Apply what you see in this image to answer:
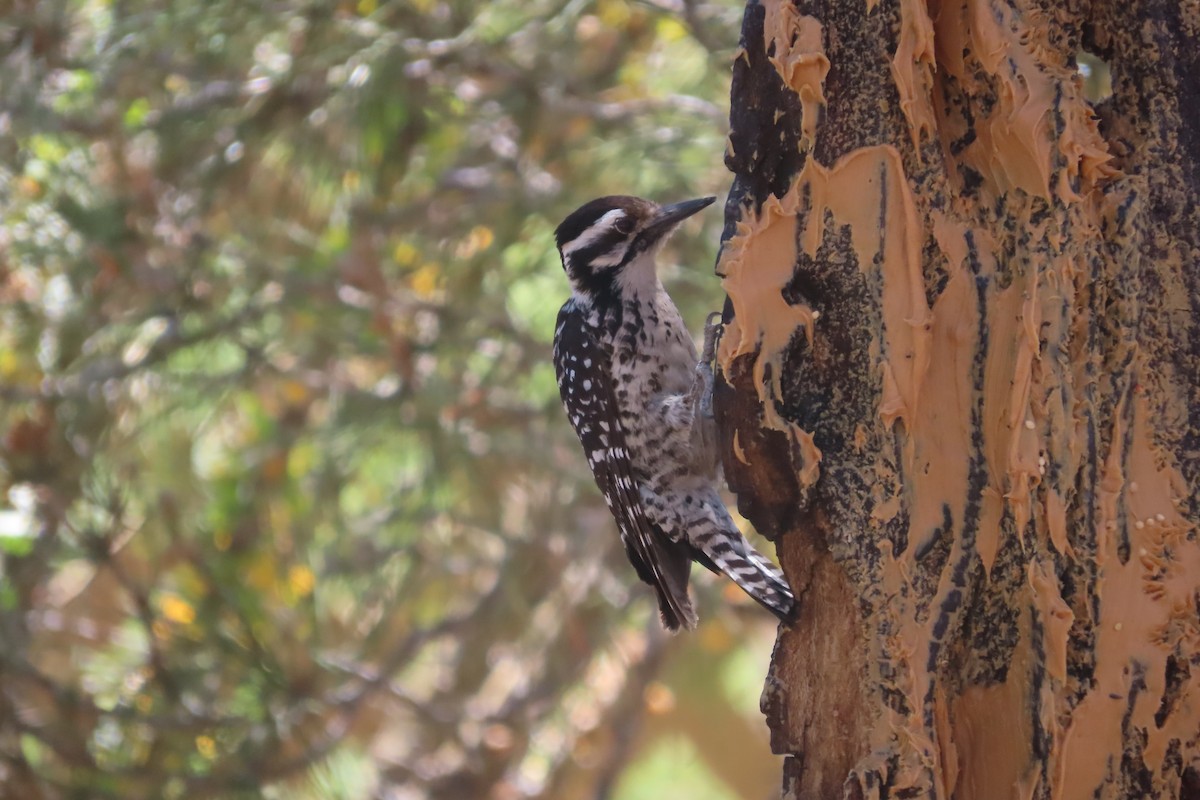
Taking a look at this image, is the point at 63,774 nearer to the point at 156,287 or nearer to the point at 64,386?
the point at 64,386

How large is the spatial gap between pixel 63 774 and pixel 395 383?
1946 mm

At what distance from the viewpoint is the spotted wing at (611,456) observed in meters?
3.19

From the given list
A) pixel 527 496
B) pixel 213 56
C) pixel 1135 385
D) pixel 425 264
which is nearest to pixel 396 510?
pixel 527 496

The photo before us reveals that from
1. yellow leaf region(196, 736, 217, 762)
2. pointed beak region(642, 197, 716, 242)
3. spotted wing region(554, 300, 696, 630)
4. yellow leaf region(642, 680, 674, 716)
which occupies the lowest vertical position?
yellow leaf region(642, 680, 674, 716)

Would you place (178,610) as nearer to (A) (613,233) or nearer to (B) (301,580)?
(B) (301,580)

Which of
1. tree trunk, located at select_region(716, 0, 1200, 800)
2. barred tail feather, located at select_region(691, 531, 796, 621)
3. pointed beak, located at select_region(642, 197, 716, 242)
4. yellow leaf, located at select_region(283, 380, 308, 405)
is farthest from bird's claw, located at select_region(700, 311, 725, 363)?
yellow leaf, located at select_region(283, 380, 308, 405)

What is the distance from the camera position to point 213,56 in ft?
14.8

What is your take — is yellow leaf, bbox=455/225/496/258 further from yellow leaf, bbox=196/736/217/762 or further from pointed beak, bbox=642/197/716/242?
yellow leaf, bbox=196/736/217/762

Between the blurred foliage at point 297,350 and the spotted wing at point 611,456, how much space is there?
119cm

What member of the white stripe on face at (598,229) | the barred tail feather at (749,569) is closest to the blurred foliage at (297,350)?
the white stripe on face at (598,229)

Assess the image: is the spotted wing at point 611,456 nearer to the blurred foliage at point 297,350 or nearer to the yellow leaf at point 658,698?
the blurred foliage at point 297,350

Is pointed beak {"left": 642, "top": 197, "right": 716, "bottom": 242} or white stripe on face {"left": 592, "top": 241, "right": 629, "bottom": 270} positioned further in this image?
white stripe on face {"left": 592, "top": 241, "right": 629, "bottom": 270}

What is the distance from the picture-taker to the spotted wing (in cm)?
319

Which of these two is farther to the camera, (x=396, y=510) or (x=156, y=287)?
(x=396, y=510)
